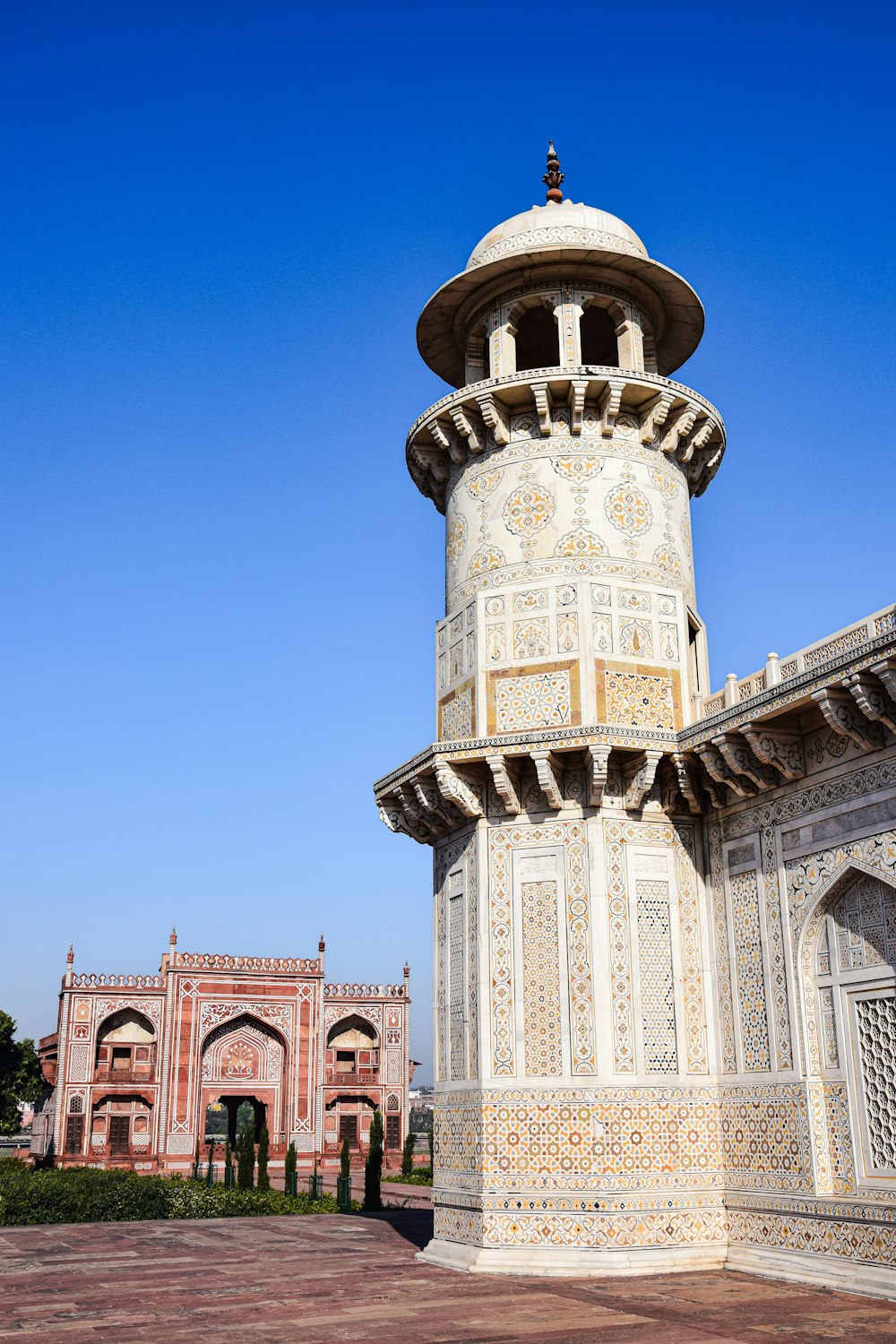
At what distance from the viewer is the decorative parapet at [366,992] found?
137 ft

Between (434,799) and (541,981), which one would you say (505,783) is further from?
(541,981)

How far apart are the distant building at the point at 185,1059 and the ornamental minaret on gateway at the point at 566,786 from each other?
26.4 meters

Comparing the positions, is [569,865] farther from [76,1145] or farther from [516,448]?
[76,1145]

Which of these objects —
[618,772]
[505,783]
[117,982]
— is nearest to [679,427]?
[618,772]

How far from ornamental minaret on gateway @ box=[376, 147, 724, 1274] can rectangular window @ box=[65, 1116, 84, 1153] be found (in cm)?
2792

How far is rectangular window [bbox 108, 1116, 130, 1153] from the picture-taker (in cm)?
3756

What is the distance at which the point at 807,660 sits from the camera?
11453 mm

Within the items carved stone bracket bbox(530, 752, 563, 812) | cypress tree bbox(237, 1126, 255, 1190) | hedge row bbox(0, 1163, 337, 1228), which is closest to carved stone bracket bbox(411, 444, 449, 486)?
carved stone bracket bbox(530, 752, 563, 812)

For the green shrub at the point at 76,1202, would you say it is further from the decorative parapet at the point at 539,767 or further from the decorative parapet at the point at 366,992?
the decorative parapet at the point at 366,992

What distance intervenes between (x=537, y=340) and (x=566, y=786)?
709 cm

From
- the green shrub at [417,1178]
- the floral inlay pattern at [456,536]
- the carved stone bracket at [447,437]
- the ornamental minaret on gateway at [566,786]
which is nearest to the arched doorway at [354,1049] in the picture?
the green shrub at [417,1178]

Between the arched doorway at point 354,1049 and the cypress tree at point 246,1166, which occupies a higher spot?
the arched doorway at point 354,1049

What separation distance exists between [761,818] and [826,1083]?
252cm

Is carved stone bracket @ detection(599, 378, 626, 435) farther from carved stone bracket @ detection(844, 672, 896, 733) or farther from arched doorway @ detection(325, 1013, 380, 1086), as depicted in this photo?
arched doorway @ detection(325, 1013, 380, 1086)
